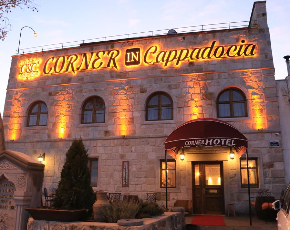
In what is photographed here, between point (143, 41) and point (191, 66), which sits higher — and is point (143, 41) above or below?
above

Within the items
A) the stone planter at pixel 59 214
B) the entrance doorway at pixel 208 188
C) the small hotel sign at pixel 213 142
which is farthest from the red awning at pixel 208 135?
the stone planter at pixel 59 214

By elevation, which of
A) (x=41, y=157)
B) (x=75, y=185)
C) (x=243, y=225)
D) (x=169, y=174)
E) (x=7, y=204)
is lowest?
(x=243, y=225)

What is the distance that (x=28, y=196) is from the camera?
24.8ft

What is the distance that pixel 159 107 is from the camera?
46.7 ft

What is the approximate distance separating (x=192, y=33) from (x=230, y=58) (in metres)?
2.38

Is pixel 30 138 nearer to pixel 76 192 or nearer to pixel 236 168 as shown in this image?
pixel 76 192

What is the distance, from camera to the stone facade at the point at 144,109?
12.8 m

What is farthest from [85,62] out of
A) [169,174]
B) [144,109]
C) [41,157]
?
[169,174]

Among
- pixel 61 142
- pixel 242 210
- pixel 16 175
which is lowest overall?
pixel 242 210

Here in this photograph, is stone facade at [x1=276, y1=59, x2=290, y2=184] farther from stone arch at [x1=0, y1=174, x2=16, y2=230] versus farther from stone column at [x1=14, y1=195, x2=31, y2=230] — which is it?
stone arch at [x1=0, y1=174, x2=16, y2=230]

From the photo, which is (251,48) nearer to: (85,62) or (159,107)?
(159,107)

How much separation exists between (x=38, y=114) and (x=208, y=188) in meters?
10.0

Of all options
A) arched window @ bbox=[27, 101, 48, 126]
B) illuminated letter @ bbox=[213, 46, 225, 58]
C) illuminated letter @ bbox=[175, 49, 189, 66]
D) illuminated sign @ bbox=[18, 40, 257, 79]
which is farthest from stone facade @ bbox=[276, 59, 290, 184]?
arched window @ bbox=[27, 101, 48, 126]

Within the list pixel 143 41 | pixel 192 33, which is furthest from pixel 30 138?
pixel 192 33
